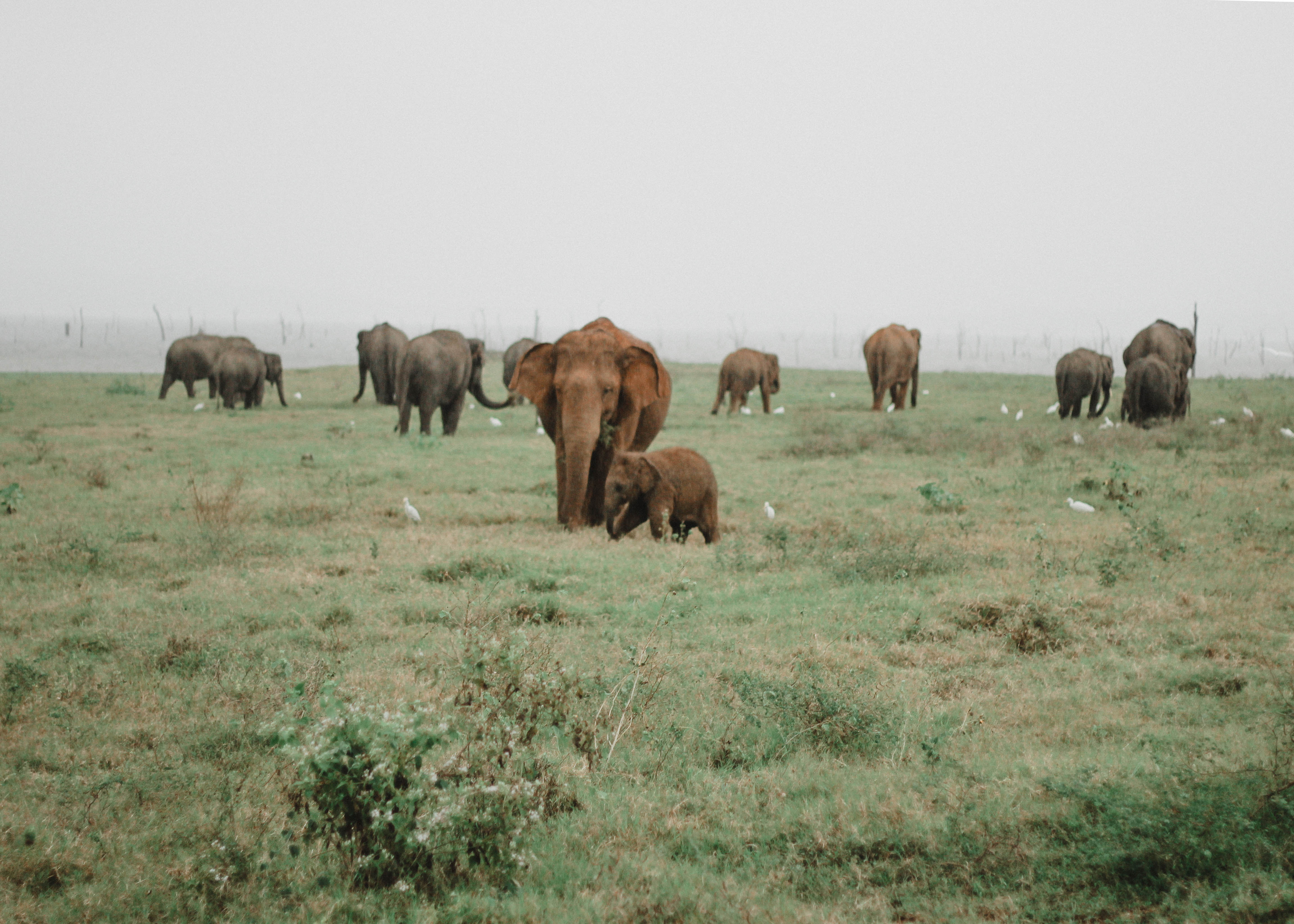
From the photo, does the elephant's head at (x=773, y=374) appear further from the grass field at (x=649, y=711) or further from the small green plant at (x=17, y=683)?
the small green plant at (x=17, y=683)

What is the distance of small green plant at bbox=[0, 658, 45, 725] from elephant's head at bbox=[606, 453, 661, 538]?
563 cm

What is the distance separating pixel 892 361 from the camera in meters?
25.7

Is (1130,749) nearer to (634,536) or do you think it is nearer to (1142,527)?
(1142,527)

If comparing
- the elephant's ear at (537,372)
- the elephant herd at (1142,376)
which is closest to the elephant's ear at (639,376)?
the elephant's ear at (537,372)

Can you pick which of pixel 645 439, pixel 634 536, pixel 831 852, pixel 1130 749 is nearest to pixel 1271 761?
pixel 1130 749

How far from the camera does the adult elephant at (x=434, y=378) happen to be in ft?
68.3

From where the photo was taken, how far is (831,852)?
13.0ft

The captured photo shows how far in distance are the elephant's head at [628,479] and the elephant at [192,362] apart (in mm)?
23228

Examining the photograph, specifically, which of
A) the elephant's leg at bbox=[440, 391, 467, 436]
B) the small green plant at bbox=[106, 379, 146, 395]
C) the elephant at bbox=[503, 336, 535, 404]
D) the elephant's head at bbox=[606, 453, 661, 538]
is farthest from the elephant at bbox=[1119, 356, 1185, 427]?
the small green plant at bbox=[106, 379, 146, 395]

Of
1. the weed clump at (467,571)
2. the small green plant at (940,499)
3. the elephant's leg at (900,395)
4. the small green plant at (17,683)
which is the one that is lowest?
the small green plant at (17,683)

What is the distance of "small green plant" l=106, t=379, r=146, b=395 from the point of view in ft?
99.2

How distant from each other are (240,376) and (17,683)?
2327 cm

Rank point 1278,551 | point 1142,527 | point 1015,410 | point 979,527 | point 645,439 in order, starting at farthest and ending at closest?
1. point 1015,410
2. point 645,439
3. point 979,527
4. point 1142,527
5. point 1278,551

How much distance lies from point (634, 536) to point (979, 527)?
3.87 metres
